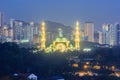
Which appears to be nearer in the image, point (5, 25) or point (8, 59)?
point (8, 59)

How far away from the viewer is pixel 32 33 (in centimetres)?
5584

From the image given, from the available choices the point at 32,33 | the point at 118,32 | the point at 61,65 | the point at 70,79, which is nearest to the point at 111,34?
the point at 118,32

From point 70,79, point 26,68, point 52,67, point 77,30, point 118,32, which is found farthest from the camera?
point 118,32

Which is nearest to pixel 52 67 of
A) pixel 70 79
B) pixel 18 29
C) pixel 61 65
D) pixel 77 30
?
pixel 61 65

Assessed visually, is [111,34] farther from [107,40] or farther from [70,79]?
[70,79]

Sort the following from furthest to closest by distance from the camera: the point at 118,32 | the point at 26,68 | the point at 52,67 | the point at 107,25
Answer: the point at 107,25 < the point at 118,32 < the point at 52,67 < the point at 26,68

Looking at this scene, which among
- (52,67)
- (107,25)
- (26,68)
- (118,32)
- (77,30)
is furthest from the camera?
(107,25)

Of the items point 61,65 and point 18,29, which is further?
point 18,29

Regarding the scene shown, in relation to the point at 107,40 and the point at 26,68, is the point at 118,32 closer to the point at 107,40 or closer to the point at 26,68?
the point at 107,40

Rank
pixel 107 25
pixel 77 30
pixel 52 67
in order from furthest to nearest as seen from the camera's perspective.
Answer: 1. pixel 107 25
2. pixel 77 30
3. pixel 52 67

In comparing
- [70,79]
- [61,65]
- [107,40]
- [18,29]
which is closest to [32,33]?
[18,29]

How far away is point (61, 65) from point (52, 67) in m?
1.08

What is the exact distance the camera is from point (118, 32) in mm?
54750

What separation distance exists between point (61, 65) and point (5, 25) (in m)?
35.5
